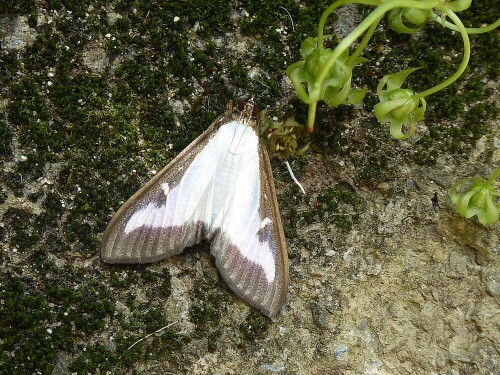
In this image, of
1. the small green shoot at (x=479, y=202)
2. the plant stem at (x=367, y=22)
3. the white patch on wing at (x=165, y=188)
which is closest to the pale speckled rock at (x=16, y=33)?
the white patch on wing at (x=165, y=188)

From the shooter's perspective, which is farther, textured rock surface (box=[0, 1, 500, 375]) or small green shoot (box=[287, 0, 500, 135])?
textured rock surface (box=[0, 1, 500, 375])

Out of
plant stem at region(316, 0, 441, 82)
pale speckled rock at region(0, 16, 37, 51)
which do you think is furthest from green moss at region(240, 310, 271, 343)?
pale speckled rock at region(0, 16, 37, 51)

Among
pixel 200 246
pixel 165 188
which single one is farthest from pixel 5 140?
pixel 200 246

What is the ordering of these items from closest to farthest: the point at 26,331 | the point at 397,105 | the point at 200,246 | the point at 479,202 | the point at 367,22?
the point at 367,22 → the point at 397,105 → the point at 479,202 → the point at 26,331 → the point at 200,246

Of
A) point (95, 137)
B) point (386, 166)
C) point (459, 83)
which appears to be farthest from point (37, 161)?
point (459, 83)

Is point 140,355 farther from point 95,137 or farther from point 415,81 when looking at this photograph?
point 415,81

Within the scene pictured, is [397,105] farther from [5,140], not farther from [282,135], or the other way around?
[5,140]

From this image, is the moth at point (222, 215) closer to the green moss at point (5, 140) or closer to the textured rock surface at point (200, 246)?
the textured rock surface at point (200, 246)

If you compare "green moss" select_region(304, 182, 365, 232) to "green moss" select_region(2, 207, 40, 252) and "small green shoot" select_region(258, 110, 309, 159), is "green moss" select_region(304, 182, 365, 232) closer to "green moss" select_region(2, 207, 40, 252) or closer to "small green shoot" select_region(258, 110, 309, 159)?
"small green shoot" select_region(258, 110, 309, 159)
